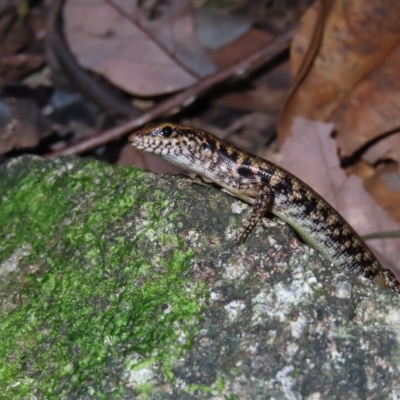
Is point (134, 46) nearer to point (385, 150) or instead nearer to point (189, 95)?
point (189, 95)

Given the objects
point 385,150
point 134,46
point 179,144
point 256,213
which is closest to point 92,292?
point 256,213

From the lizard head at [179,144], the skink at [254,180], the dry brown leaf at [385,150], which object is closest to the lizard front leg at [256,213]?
the skink at [254,180]

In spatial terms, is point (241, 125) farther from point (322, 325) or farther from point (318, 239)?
point (322, 325)

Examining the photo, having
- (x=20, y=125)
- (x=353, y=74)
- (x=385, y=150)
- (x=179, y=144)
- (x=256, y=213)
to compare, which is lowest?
(x=20, y=125)

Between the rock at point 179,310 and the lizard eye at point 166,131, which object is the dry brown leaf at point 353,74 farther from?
the rock at point 179,310

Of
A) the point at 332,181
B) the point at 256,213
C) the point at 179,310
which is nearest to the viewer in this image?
the point at 179,310

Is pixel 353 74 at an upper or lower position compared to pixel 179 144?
lower
